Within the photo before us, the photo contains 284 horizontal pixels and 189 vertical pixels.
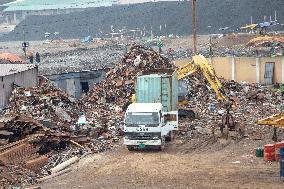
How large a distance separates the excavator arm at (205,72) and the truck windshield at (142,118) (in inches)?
291

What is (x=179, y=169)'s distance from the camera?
20500mm

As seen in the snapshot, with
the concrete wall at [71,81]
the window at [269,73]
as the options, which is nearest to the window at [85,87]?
the concrete wall at [71,81]

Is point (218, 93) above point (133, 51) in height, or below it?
below

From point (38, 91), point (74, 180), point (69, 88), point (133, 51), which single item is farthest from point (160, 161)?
point (69, 88)

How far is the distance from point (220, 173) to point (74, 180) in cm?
466

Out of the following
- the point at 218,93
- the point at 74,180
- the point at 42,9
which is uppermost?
the point at 42,9

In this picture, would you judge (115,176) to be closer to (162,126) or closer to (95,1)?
(162,126)

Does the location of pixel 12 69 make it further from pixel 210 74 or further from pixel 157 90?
pixel 210 74

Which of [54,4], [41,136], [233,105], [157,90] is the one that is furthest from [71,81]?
[54,4]

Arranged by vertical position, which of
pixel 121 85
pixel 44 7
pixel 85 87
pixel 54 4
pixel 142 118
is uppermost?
pixel 54 4

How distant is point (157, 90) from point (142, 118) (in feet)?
9.83

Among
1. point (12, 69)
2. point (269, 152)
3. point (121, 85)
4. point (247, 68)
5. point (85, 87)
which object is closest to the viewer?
point (269, 152)

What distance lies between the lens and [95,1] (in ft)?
355

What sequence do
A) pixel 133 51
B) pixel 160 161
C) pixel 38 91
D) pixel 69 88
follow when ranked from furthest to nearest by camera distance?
pixel 69 88, pixel 133 51, pixel 38 91, pixel 160 161
